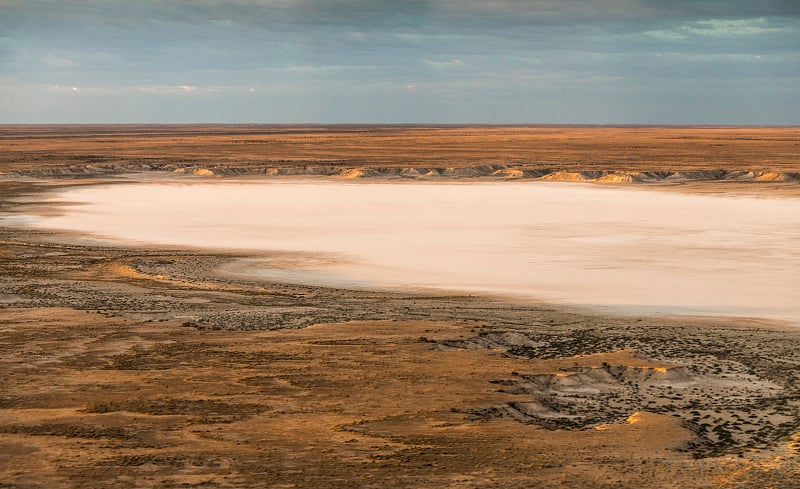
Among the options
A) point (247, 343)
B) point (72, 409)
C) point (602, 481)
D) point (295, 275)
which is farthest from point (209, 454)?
point (295, 275)

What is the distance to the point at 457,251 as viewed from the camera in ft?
85.5

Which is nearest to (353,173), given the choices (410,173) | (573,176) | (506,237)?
(410,173)

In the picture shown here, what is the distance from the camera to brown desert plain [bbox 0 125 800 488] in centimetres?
948

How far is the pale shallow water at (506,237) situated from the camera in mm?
20359

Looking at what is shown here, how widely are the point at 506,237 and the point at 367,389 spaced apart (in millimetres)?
17163

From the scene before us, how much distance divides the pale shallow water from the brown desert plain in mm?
2083

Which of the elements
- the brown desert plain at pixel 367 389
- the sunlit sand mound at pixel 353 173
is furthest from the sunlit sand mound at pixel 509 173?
the brown desert plain at pixel 367 389

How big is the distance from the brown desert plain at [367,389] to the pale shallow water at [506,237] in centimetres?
208

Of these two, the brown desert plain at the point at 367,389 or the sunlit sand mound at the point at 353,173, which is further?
the sunlit sand mound at the point at 353,173

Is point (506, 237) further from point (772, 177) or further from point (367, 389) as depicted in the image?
point (772, 177)

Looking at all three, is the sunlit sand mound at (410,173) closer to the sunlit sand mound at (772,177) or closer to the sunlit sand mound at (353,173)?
the sunlit sand mound at (353,173)

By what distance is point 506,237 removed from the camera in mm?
28859

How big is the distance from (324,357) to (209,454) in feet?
13.5

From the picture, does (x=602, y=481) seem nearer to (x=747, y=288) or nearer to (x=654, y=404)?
(x=654, y=404)
